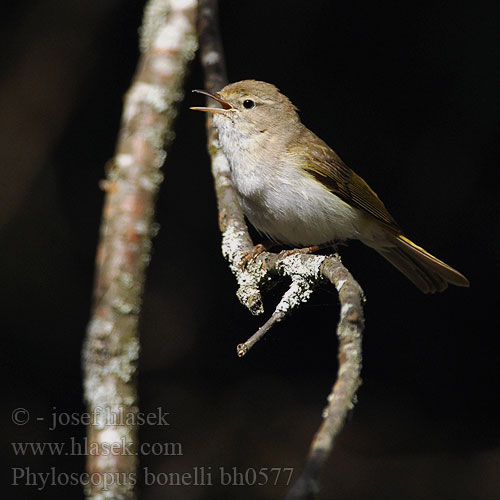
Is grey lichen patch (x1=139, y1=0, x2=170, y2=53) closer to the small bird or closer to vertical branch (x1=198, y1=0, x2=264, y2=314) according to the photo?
vertical branch (x1=198, y1=0, x2=264, y2=314)

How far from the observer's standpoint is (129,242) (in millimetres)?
3182

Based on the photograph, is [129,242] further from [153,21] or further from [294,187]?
[153,21]

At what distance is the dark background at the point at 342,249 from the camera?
171 inches

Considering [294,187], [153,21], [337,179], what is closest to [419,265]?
[337,179]

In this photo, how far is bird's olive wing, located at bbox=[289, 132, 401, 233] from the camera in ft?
10.9

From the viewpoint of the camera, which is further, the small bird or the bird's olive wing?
the bird's olive wing

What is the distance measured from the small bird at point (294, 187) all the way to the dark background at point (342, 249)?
1021 millimetres

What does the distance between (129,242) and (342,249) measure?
1889 millimetres

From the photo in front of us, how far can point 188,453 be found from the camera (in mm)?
4277

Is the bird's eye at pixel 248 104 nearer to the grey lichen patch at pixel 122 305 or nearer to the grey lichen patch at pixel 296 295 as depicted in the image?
the grey lichen patch at pixel 122 305

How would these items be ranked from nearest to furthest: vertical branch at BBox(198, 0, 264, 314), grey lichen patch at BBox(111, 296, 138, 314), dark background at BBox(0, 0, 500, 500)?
1. vertical branch at BBox(198, 0, 264, 314)
2. grey lichen patch at BBox(111, 296, 138, 314)
3. dark background at BBox(0, 0, 500, 500)

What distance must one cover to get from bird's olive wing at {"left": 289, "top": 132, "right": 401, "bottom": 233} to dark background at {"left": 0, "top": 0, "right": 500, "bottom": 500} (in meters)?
1.05

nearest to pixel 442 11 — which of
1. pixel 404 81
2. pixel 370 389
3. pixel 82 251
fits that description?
pixel 404 81

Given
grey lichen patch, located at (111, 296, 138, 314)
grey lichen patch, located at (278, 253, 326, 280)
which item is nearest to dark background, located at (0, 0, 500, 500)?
grey lichen patch, located at (111, 296, 138, 314)
